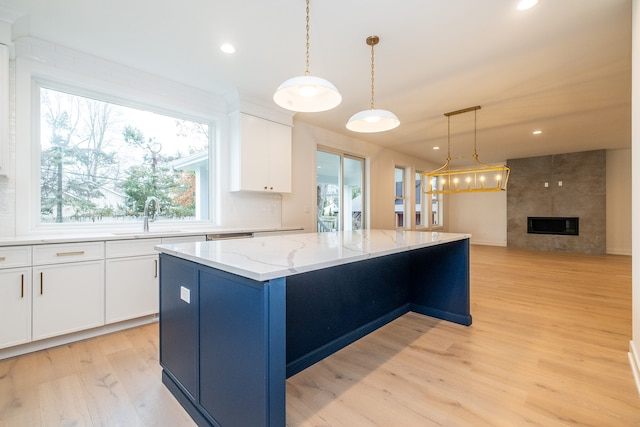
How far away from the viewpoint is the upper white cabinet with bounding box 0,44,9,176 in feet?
7.29

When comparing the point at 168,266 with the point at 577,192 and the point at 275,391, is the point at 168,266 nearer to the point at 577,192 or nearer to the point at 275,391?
the point at 275,391

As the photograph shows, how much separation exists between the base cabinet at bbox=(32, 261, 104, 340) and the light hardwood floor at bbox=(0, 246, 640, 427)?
0.60 ft

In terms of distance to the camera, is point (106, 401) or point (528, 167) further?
point (528, 167)

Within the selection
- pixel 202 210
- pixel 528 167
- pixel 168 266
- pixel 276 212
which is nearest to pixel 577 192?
pixel 528 167

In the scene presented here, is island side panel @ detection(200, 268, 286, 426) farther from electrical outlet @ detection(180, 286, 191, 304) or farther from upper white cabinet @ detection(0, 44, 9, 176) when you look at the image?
upper white cabinet @ detection(0, 44, 9, 176)

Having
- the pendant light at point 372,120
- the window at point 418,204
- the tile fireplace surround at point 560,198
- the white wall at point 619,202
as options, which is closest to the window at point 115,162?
the pendant light at point 372,120

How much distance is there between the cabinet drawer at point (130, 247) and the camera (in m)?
2.52

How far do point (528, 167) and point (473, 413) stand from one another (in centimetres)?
833

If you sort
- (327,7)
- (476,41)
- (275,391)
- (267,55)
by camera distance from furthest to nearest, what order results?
(267,55) < (476,41) < (327,7) < (275,391)

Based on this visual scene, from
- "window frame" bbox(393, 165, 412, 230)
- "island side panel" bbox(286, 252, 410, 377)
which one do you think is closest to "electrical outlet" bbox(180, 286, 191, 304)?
"island side panel" bbox(286, 252, 410, 377)

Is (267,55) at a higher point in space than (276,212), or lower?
higher

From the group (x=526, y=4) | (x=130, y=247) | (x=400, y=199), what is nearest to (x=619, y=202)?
(x=400, y=199)

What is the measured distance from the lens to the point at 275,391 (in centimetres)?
110

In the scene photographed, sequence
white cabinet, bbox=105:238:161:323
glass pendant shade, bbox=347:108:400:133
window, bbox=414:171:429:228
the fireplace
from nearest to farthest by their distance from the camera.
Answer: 1. glass pendant shade, bbox=347:108:400:133
2. white cabinet, bbox=105:238:161:323
3. the fireplace
4. window, bbox=414:171:429:228
